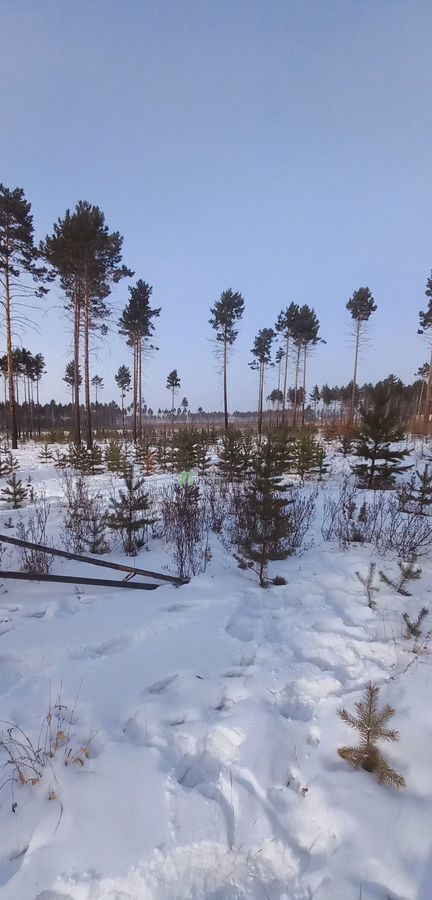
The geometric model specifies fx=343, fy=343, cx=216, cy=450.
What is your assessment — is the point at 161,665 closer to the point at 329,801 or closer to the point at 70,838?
the point at 70,838

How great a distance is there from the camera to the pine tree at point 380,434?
9500 millimetres

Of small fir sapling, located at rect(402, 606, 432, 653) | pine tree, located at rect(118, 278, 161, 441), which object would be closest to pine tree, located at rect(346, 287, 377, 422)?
pine tree, located at rect(118, 278, 161, 441)

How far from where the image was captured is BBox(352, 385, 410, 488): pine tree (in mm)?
9500

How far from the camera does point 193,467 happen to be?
13.5 metres

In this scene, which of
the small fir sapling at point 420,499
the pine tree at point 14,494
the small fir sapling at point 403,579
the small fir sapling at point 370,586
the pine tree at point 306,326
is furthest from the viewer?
the pine tree at point 306,326

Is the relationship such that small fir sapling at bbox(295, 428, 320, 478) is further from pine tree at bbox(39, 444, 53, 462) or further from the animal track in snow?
pine tree at bbox(39, 444, 53, 462)

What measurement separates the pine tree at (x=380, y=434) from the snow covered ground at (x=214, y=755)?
6686 mm

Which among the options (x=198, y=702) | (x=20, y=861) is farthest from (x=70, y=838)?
(x=198, y=702)

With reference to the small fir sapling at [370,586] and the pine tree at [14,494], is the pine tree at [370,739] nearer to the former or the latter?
the small fir sapling at [370,586]

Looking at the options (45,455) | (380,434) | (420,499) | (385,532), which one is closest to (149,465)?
(45,455)

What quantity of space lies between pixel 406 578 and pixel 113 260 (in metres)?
19.3

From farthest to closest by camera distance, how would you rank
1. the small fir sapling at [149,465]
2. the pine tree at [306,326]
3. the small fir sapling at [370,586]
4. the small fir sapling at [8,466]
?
1. the pine tree at [306,326]
2. the small fir sapling at [149,465]
3. the small fir sapling at [8,466]
4. the small fir sapling at [370,586]

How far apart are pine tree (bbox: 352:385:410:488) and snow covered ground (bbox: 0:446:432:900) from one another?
6.69 metres

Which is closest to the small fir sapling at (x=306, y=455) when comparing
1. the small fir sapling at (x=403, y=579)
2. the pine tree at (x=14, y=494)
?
the small fir sapling at (x=403, y=579)
